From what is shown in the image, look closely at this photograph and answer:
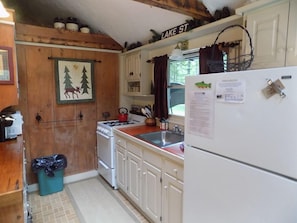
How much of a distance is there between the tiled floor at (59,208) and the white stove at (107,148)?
0.25 meters

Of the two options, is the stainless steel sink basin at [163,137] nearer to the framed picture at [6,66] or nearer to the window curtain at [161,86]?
the window curtain at [161,86]

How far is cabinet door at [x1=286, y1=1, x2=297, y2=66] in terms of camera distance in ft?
4.25

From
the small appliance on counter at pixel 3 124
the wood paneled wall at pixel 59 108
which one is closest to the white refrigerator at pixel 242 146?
the small appliance on counter at pixel 3 124

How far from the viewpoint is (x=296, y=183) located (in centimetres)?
90

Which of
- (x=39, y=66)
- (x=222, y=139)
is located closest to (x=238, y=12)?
(x=222, y=139)

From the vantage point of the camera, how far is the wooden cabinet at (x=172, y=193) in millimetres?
1772

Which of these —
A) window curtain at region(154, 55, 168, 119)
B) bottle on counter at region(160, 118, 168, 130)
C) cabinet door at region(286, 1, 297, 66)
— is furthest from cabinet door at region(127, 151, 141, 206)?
cabinet door at region(286, 1, 297, 66)

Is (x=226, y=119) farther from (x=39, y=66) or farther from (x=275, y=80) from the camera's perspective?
(x=39, y=66)

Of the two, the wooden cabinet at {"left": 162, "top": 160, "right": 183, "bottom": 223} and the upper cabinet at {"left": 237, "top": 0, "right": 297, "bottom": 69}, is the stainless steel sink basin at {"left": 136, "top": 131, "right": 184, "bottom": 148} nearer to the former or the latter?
the wooden cabinet at {"left": 162, "top": 160, "right": 183, "bottom": 223}

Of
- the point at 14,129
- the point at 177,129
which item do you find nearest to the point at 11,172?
the point at 14,129

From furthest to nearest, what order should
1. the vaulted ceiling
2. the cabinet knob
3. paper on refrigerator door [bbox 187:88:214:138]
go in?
the vaulted ceiling
the cabinet knob
paper on refrigerator door [bbox 187:88:214:138]

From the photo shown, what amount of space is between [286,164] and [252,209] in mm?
320

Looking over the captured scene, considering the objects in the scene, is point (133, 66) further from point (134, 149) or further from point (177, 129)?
point (134, 149)

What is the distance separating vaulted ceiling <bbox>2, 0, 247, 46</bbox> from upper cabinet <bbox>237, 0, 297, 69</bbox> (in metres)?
0.31
